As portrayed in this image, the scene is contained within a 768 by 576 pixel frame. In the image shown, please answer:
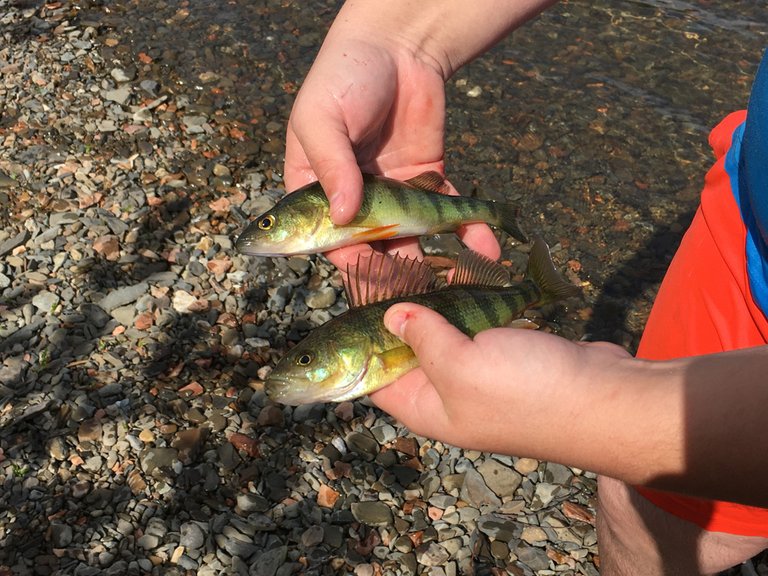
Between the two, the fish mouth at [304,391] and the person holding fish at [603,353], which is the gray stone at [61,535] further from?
the person holding fish at [603,353]

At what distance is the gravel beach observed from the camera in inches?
176

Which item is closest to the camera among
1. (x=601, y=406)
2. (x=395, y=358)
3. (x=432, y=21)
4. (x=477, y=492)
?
(x=601, y=406)

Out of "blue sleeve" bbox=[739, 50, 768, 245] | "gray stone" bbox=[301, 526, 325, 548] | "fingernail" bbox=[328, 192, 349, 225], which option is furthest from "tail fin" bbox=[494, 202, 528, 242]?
"gray stone" bbox=[301, 526, 325, 548]

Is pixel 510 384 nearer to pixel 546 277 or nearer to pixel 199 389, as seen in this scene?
pixel 546 277

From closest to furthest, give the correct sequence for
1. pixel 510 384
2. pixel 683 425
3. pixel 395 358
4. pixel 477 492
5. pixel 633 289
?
pixel 683 425, pixel 510 384, pixel 395 358, pixel 477 492, pixel 633 289

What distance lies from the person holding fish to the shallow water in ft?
9.68

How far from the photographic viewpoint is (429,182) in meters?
4.33

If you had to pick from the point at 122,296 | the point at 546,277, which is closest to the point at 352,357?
the point at 546,277

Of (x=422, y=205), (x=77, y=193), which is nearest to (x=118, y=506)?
(x=422, y=205)

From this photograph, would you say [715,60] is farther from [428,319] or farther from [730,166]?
[428,319]

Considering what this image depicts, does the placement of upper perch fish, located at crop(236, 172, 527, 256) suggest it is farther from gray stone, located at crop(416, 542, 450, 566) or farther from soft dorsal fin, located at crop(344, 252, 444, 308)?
gray stone, located at crop(416, 542, 450, 566)

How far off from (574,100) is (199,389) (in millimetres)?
5736

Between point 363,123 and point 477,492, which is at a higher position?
point 363,123

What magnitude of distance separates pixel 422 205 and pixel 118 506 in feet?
8.15
